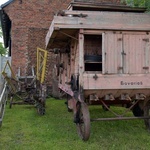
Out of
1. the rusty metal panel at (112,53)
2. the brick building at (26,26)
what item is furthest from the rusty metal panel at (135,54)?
the brick building at (26,26)

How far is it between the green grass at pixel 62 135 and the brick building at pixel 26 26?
17.3ft

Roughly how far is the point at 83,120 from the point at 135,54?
1.97 metres

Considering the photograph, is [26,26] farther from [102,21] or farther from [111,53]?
[111,53]

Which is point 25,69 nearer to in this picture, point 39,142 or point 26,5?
point 26,5

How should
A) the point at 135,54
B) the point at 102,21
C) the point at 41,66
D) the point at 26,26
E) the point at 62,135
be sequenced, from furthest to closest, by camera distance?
the point at 26,26
the point at 41,66
the point at 62,135
the point at 135,54
the point at 102,21

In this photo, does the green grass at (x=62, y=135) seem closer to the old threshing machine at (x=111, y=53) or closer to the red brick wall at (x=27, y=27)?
the old threshing machine at (x=111, y=53)

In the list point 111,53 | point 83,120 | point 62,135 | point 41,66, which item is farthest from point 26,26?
point 83,120

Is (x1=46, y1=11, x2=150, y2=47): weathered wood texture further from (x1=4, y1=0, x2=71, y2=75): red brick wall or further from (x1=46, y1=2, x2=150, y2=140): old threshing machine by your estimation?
(x1=4, y1=0, x2=71, y2=75): red brick wall

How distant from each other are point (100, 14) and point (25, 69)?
8378 millimetres

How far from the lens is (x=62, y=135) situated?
19.7 ft

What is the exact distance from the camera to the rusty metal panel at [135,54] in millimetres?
5285

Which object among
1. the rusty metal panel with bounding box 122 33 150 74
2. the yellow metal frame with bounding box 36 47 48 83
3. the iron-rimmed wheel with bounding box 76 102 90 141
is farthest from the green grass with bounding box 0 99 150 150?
the rusty metal panel with bounding box 122 33 150 74

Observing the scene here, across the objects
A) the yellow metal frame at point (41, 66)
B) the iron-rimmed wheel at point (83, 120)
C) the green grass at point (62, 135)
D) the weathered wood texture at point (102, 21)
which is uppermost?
the weathered wood texture at point (102, 21)

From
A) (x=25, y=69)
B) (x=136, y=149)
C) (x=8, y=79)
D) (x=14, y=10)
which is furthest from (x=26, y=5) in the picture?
(x=136, y=149)
